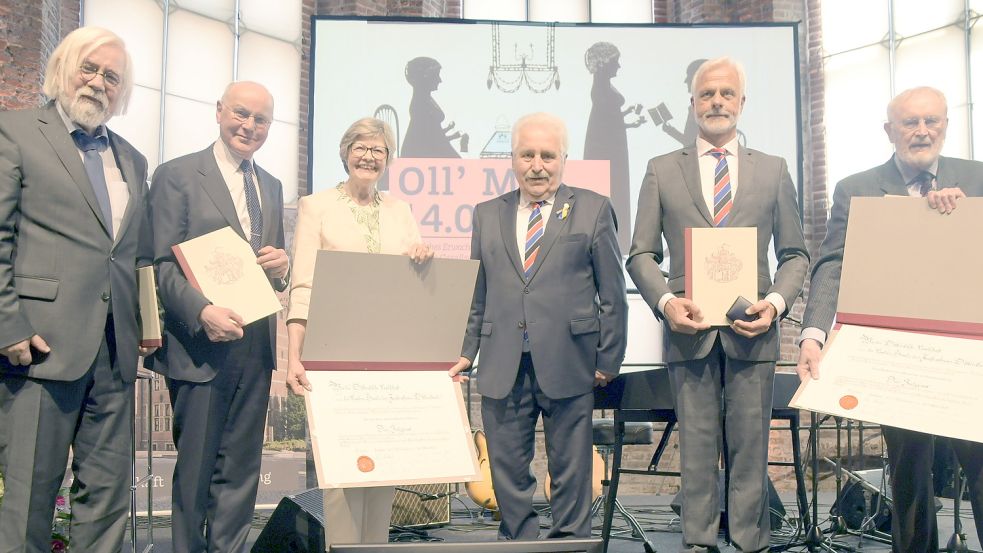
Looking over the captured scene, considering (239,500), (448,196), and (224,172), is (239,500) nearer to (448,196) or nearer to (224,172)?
(224,172)

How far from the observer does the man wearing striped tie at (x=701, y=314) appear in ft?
8.70

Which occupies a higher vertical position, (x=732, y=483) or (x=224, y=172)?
(x=224, y=172)

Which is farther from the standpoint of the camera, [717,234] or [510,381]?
[510,381]

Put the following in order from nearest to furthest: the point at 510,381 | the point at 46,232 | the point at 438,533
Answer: the point at 46,232
the point at 510,381
the point at 438,533

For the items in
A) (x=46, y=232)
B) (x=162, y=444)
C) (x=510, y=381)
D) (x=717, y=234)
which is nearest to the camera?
(x=46, y=232)

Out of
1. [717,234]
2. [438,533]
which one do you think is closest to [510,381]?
[717,234]

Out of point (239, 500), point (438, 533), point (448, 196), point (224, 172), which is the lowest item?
point (438, 533)

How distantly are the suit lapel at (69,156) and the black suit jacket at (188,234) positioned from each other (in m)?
0.32

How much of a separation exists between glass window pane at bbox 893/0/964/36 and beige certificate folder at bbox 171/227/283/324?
22.3 ft

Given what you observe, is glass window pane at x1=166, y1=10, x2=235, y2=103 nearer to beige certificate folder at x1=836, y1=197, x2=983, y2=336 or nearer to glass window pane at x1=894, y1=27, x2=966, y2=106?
glass window pane at x1=894, y1=27, x2=966, y2=106

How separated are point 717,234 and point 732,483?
767mm

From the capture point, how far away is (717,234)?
2693 mm

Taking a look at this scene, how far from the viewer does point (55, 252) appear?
99.1 inches

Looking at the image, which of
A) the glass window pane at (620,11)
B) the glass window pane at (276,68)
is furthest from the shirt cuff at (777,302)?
the glass window pane at (620,11)
